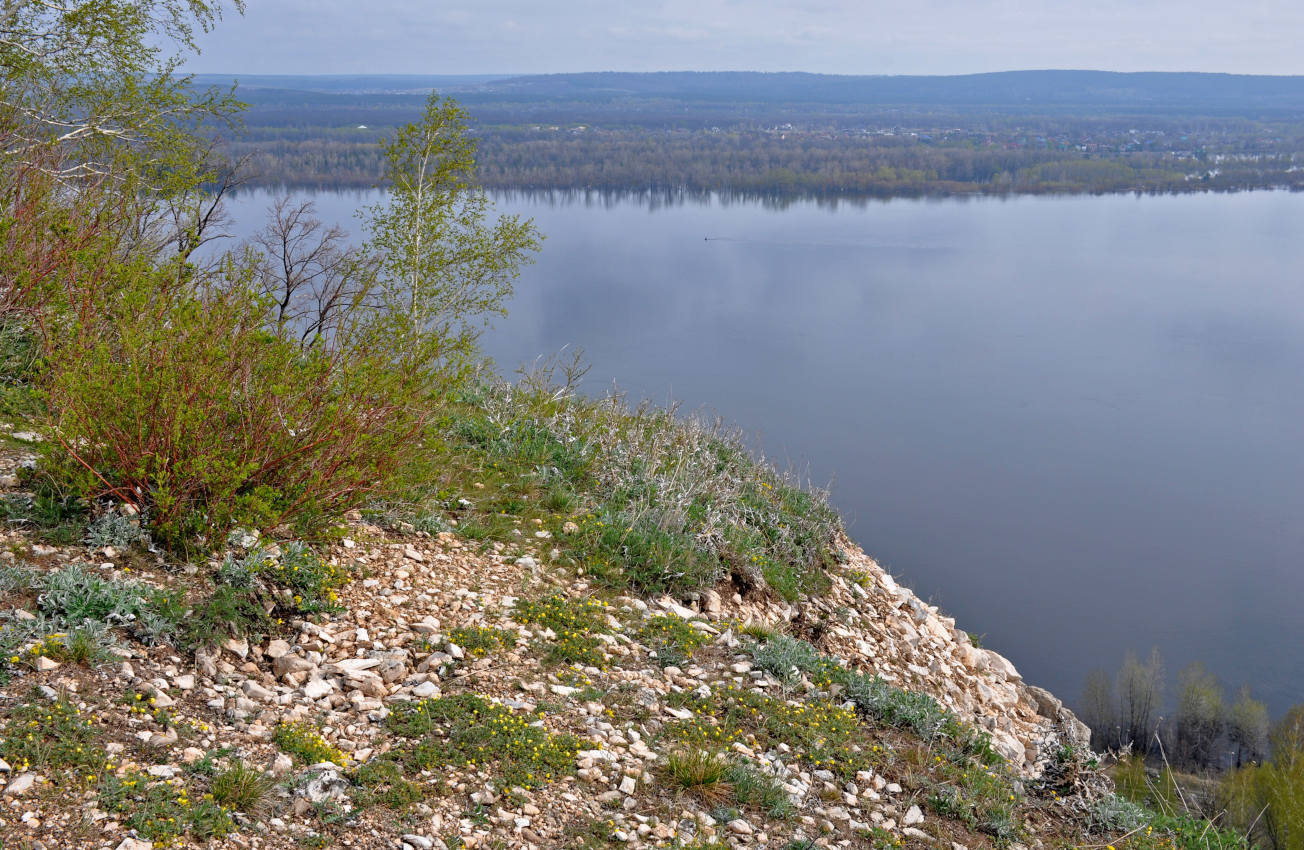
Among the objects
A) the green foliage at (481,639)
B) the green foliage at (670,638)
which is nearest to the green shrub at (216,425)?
the green foliage at (481,639)

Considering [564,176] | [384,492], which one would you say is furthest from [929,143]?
[384,492]

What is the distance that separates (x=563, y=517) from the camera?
547cm

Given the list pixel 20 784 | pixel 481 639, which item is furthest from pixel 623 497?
pixel 20 784

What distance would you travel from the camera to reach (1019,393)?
36.0 m

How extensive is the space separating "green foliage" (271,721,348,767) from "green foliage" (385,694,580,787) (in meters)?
0.22

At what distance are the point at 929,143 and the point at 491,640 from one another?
13366 cm

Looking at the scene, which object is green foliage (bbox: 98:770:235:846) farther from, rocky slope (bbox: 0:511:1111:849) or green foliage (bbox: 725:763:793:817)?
green foliage (bbox: 725:763:793:817)

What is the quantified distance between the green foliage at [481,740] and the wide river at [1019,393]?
5.08 m

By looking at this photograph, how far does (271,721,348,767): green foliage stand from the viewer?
117 inches

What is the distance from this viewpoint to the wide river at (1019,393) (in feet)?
75.0

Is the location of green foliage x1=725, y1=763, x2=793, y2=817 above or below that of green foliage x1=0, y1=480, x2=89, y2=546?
below

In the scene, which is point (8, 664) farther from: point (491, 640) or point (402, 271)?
point (402, 271)

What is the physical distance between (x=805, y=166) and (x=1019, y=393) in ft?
218

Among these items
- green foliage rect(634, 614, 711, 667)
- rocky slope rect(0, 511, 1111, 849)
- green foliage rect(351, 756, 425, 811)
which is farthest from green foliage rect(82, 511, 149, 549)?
green foliage rect(634, 614, 711, 667)
